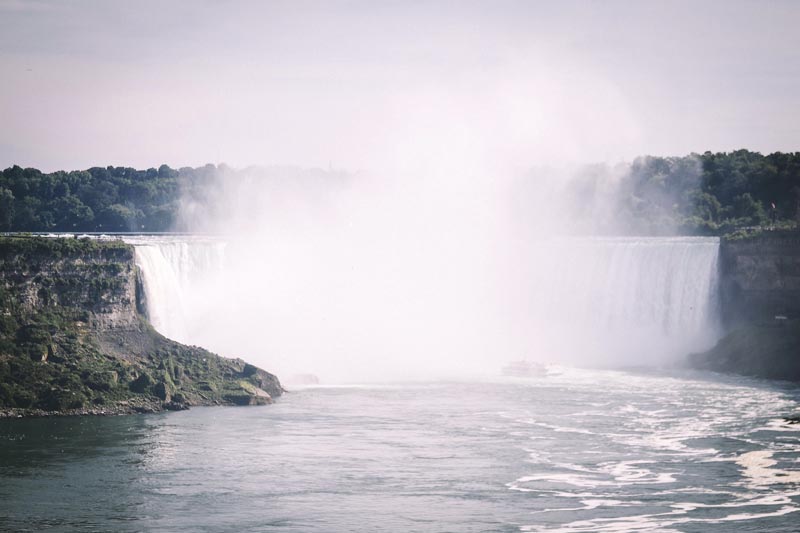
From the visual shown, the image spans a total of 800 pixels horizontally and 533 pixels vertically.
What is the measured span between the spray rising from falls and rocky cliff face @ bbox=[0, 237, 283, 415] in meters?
5.87

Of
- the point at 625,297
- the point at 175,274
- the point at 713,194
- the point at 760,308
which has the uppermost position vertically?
the point at 713,194

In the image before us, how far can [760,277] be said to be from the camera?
269 feet

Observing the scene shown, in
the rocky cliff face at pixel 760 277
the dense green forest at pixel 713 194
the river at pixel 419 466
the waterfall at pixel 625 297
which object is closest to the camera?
the river at pixel 419 466

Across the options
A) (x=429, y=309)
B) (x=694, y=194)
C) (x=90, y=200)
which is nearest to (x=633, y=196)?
(x=694, y=194)

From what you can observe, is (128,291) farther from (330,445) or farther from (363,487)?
(363,487)

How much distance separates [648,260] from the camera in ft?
300

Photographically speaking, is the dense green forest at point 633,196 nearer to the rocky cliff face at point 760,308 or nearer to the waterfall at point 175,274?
the rocky cliff face at point 760,308

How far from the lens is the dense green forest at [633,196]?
117000 mm

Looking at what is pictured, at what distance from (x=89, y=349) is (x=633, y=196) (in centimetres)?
7747

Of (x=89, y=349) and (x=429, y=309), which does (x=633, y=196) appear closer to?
(x=429, y=309)

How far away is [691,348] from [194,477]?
46991 millimetres

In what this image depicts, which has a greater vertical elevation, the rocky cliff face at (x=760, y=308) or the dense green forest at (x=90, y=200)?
the dense green forest at (x=90, y=200)

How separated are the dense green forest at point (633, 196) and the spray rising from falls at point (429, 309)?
68.4 ft

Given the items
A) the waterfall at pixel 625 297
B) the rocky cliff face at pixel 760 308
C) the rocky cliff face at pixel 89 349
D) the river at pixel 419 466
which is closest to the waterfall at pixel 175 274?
the rocky cliff face at pixel 89 349
